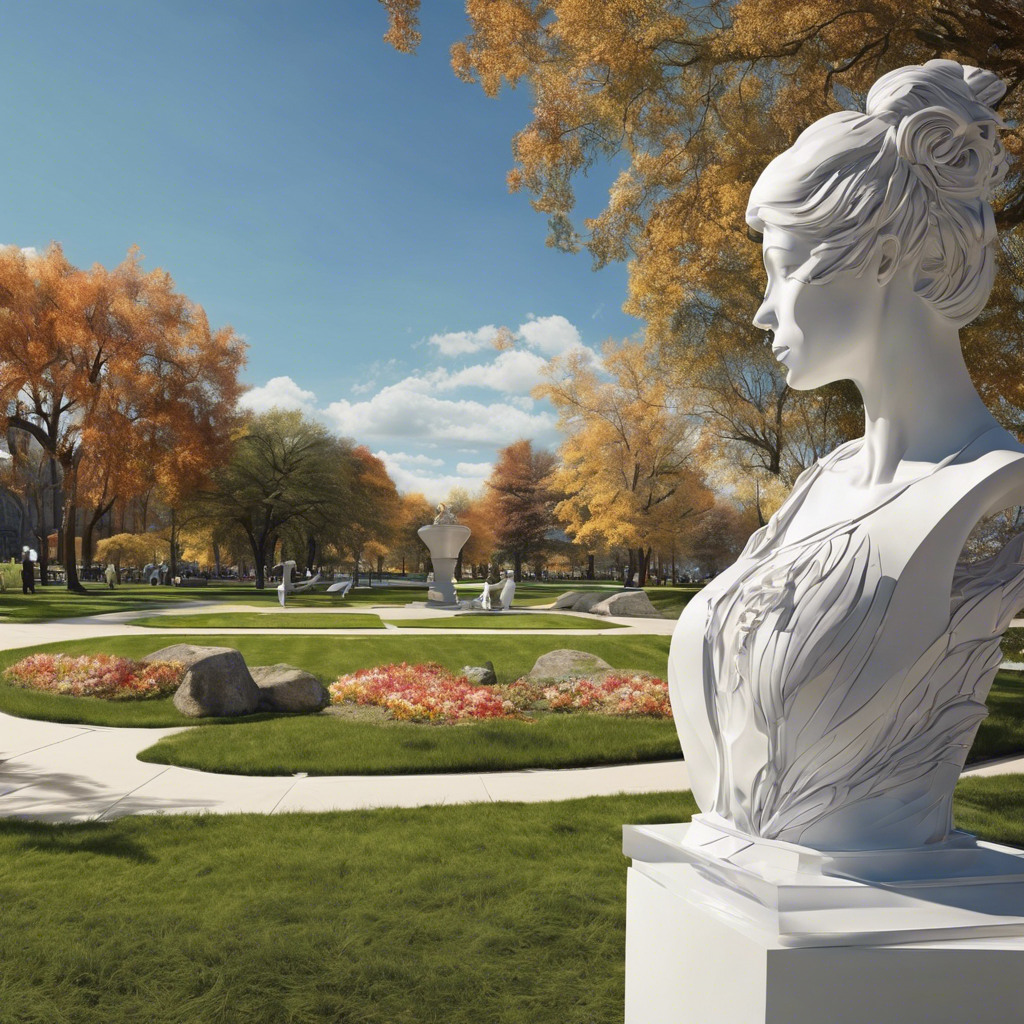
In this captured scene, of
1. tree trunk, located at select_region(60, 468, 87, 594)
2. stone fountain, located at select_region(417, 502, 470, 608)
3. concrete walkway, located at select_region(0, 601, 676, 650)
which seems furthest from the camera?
tree trunk, located at select_region(60, 468, 87, 594)

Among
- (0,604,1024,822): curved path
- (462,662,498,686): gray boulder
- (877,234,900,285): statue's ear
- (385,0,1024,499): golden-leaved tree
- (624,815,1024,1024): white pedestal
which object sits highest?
(385,0,1024,499): golden-leaved tree

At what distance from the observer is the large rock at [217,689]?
32.1 feet

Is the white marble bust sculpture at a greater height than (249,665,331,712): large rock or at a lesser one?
greater

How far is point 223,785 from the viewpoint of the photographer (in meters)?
6.92

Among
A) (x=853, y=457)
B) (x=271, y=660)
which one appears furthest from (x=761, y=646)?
(x=271, y=660)

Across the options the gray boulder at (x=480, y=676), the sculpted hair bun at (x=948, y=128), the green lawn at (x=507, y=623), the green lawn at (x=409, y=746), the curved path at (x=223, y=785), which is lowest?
the curved path at (x=223, y=785)

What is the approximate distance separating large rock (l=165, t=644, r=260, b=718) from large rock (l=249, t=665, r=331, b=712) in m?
0.14

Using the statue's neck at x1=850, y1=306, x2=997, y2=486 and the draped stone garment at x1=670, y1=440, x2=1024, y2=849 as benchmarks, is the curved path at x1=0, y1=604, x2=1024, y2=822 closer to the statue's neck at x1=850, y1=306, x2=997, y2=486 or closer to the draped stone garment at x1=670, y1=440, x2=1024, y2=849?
the draped stone garment at x1=670, y1=440, x2=1024, y2=849

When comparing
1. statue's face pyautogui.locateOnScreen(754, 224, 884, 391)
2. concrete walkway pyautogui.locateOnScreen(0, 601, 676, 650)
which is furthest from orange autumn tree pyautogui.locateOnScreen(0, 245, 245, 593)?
statue's face pyautogui.locateOnScreen(754, 224, 884, 391)

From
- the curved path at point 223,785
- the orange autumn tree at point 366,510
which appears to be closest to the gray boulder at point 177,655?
the curved path at point 223,785

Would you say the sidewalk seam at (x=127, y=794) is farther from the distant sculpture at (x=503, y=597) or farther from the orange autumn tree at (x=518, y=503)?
the orange autumn tree at (x=518, y=503)

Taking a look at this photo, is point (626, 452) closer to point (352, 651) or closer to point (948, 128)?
point (352, 651)

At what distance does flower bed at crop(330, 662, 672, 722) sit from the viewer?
9.62 m

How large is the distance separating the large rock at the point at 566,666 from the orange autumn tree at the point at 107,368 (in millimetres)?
20020
